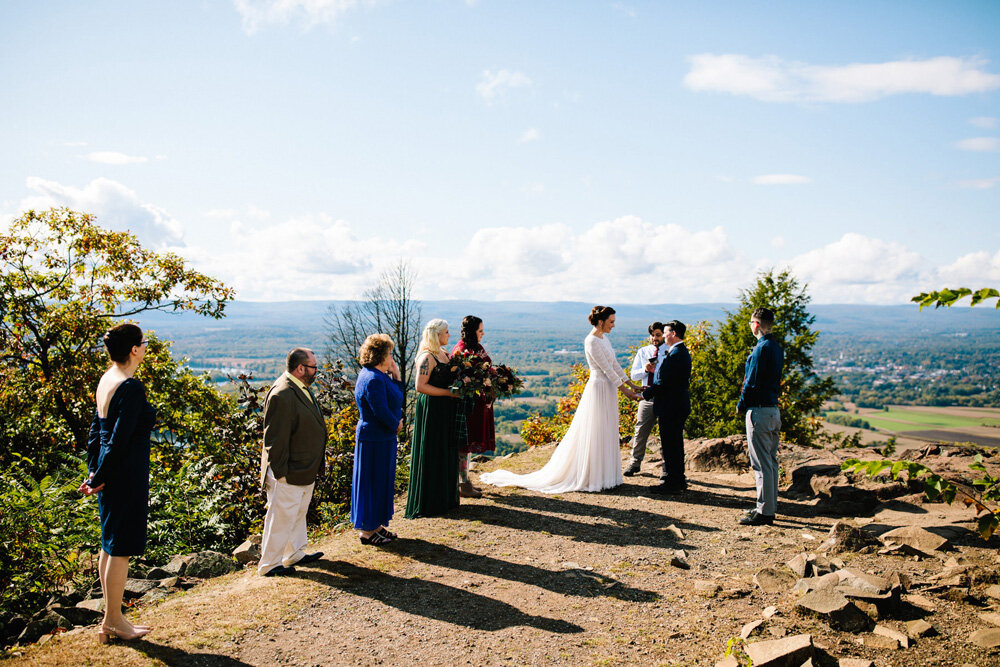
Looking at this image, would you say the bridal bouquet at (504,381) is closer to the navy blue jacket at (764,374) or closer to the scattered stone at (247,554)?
the navy blue jacket at (764,374)

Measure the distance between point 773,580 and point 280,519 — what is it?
4937mm

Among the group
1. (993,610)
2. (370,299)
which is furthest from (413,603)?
(370,299)

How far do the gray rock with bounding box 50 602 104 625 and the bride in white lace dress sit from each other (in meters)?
5.86

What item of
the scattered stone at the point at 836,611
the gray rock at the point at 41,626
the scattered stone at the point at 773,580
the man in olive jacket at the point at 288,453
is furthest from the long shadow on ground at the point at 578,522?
the gray rock at the point at 41,626

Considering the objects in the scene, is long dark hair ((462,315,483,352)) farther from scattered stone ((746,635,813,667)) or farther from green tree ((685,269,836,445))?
green tree ((685,269,836,445))

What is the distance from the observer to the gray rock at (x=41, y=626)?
5.21m

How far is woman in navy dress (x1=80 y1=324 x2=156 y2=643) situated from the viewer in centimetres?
464

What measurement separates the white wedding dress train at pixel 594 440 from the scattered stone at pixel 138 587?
530cm

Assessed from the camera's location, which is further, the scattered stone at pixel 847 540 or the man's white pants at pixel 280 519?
the scattered stone at pixel 847 540

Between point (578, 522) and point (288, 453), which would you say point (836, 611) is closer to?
point (578, 522)

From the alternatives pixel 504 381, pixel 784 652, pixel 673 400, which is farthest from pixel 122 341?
pixel 673 400

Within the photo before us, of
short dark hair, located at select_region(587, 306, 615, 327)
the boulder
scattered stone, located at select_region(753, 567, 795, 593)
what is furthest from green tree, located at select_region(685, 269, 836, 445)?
scattered stone, located at select_region(753, 567, 795, 593)

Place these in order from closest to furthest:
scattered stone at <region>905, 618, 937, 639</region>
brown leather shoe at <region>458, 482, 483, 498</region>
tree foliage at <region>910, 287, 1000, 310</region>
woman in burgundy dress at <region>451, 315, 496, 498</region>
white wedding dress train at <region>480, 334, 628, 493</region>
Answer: tree foliage at <region>910, 287, 1000, 310</region>, scattered stone at <region>905, 618, 937, 639</region>, woman in burgundy dress at <region>451, 315, 496, 498</region>, brown leather shoe at <region>458, 482, 483, 498</region>, white wedding dress train at <region>480, 334, 628, 493</region>

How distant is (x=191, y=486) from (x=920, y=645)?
30.0 feet
